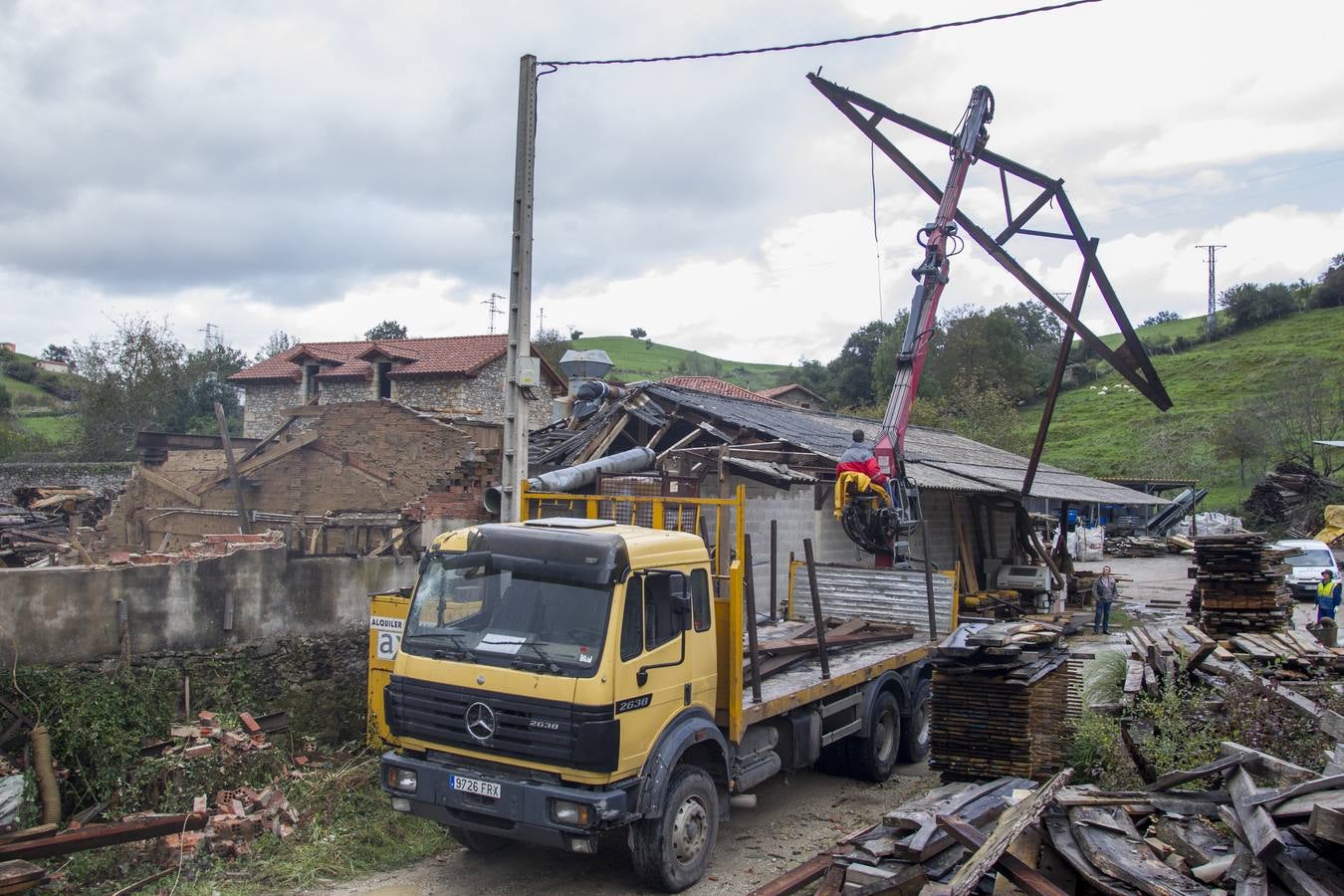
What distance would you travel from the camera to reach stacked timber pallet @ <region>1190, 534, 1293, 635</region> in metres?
12.2

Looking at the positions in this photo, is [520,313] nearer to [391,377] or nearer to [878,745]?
[878,745]

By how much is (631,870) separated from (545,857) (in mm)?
683

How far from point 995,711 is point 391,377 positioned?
3189 centimetres

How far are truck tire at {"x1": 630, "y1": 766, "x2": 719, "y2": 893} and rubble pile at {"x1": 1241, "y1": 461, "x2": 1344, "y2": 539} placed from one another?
33.2 m

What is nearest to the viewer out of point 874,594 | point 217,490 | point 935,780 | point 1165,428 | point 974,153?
point 935,780

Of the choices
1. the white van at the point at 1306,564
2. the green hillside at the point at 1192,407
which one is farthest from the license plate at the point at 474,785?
the green hillside at the point at 1192,407

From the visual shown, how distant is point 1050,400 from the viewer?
53.2 feet

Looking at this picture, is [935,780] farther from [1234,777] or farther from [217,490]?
[217,490]

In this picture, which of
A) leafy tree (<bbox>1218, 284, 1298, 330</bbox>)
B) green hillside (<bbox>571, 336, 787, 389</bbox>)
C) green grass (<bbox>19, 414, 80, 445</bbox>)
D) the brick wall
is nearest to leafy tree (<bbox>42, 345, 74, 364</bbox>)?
green grass (<bbox>19, 414, 80, 445</bbox>)

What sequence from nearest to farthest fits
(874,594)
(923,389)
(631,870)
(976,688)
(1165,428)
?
(631,870) → (976,688) → (874,594) → (1165,428) → (923,389)

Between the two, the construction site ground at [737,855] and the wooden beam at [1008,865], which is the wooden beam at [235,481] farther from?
the wooden beam at [1008,865]

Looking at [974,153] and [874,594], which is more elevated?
[974,153]

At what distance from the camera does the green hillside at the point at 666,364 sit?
257 feet

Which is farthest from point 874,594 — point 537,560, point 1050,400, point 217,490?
point 217,490
